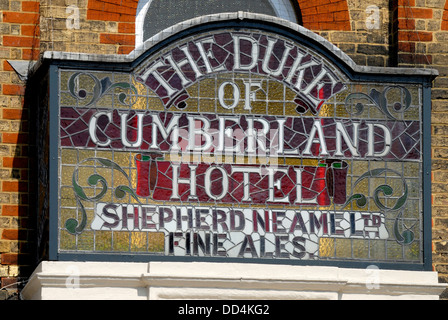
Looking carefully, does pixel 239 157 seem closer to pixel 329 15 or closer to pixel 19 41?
pixel 329 15

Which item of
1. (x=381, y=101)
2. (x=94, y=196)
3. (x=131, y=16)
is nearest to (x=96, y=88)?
(x=94, y=196)

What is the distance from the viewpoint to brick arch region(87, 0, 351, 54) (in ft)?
37.7

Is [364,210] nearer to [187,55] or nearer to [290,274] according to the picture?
[290,274]

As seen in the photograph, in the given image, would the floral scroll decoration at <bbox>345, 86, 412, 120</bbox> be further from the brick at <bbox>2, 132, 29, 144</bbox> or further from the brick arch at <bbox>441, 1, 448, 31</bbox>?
the brick at <bbox>2, 132, 29, 144</bbox>

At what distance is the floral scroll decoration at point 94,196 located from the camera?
33.0 ft

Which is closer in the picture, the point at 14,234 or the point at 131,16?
the point at 14,234

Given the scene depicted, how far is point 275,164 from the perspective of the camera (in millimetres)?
10430

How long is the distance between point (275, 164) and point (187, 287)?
1305 millimetres

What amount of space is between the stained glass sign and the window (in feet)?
4.40

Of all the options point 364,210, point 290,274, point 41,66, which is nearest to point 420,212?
point 364,210

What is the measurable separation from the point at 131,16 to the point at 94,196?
2.24 metres

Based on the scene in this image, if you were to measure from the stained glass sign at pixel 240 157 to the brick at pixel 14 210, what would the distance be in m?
1.08

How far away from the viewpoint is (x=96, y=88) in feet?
33.9

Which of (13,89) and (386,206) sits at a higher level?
(13,89)
